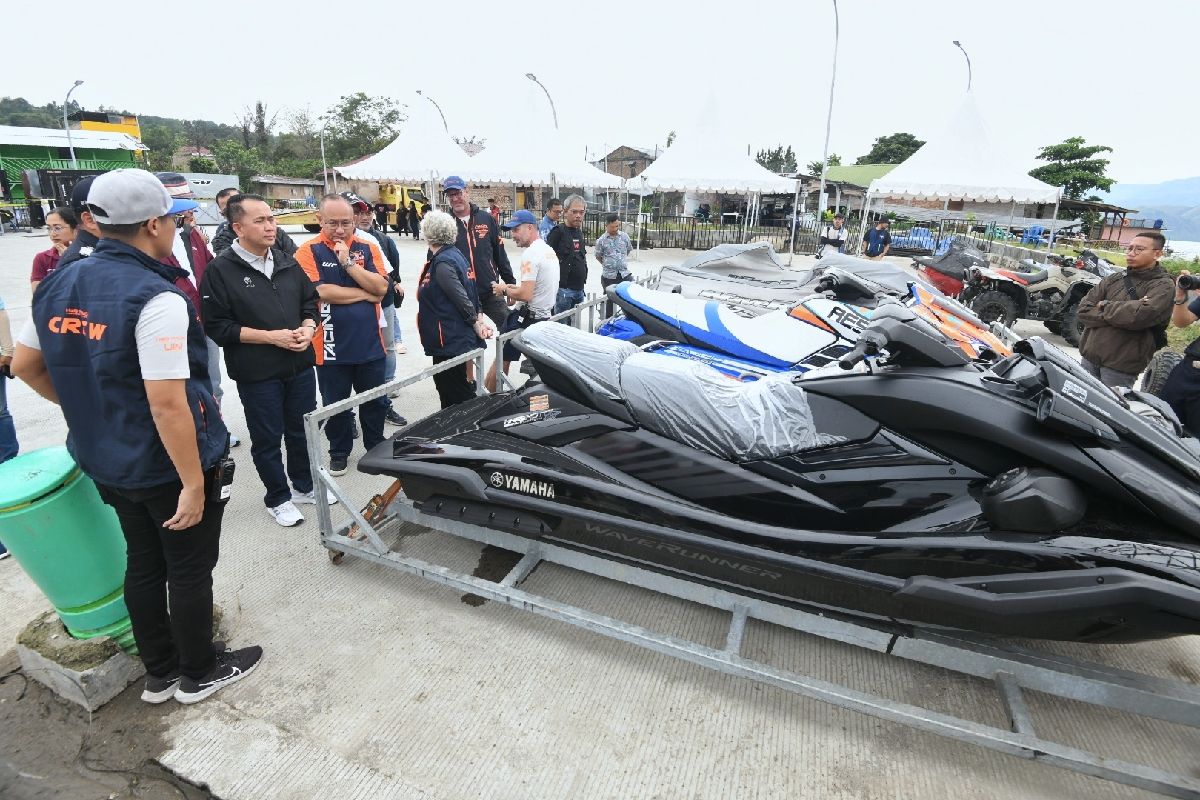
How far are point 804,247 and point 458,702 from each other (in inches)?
854

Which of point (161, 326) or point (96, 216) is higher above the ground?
point (96, 216)

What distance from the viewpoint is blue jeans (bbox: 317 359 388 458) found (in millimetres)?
3748

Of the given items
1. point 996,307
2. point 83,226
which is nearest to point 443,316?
point 83,226

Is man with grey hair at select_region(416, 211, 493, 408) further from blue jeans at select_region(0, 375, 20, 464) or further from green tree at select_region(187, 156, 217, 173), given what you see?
green tree at select_region(187, 156, 217, 173)

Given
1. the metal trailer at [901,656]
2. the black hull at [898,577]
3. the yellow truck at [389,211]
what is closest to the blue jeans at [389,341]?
the metal trailer at [901,656]

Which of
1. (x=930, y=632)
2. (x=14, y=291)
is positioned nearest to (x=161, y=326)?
(x=930, y=632)

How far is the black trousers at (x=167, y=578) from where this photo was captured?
75.6 inches

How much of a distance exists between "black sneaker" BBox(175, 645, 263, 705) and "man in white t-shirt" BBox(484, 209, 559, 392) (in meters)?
2.52

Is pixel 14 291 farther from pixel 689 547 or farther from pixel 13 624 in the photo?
pixel 689 547

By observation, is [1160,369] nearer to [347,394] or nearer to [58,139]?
[347,394]

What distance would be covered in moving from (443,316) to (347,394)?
2.63 feet

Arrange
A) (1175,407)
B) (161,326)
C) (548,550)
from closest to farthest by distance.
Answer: (161,326) < (548,550) < (1175,407)

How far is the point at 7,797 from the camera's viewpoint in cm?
183

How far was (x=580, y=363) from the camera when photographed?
257 centimetres
